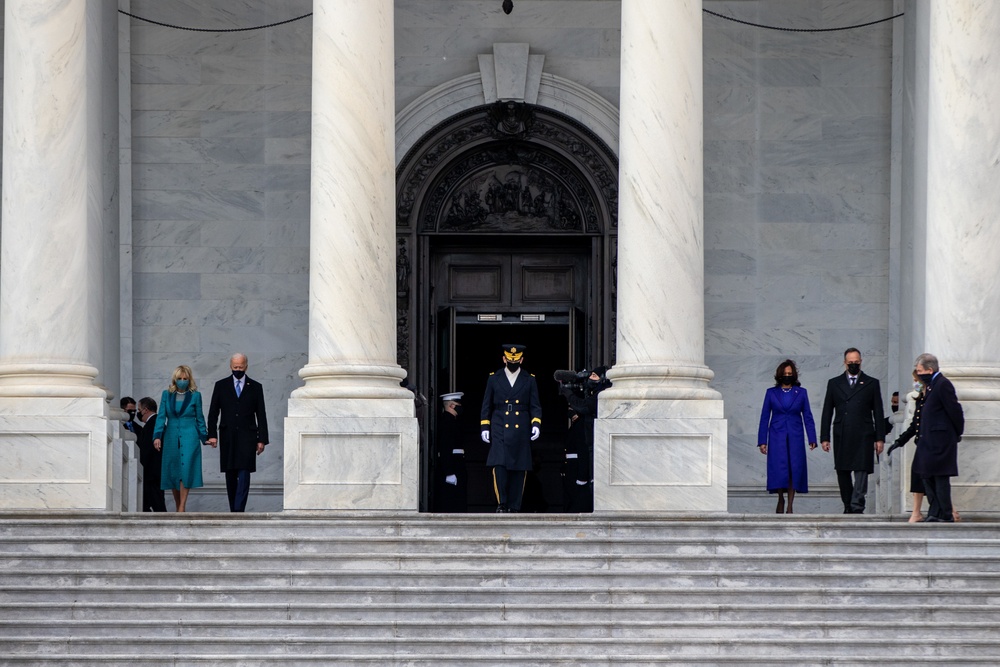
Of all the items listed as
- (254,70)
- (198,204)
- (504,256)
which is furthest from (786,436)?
(254,70)

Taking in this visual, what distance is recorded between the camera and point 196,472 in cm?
2727

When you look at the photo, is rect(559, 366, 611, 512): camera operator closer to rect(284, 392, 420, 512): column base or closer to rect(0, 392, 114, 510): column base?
rect(284, 392, 420, 512): column base

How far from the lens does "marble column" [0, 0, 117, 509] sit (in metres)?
24.8

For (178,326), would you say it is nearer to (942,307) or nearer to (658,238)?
(658,238)

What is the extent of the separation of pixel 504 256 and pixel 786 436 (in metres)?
8.66

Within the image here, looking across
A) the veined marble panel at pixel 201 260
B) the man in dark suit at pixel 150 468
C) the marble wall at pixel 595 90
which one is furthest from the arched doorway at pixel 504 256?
the man in dark suit at pixel 150 468

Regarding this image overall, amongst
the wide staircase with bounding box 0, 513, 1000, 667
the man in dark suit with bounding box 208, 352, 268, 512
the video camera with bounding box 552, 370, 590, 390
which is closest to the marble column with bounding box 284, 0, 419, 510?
the wide staircase with bounding box 0, 513, 1000, 667

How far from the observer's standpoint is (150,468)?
2825 cm

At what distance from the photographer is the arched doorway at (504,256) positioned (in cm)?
3331

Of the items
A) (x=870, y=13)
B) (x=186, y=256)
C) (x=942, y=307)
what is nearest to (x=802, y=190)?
(x=870, y=13)

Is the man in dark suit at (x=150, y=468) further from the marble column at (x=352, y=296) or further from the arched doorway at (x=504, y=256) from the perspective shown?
the arched doorway at (x=504, y=256)

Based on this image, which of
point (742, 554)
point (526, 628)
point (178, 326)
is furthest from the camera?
point (178, 326)

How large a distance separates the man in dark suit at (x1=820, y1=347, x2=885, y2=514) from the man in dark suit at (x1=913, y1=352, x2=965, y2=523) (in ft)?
8.47

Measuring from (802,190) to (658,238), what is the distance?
8.93 meters
